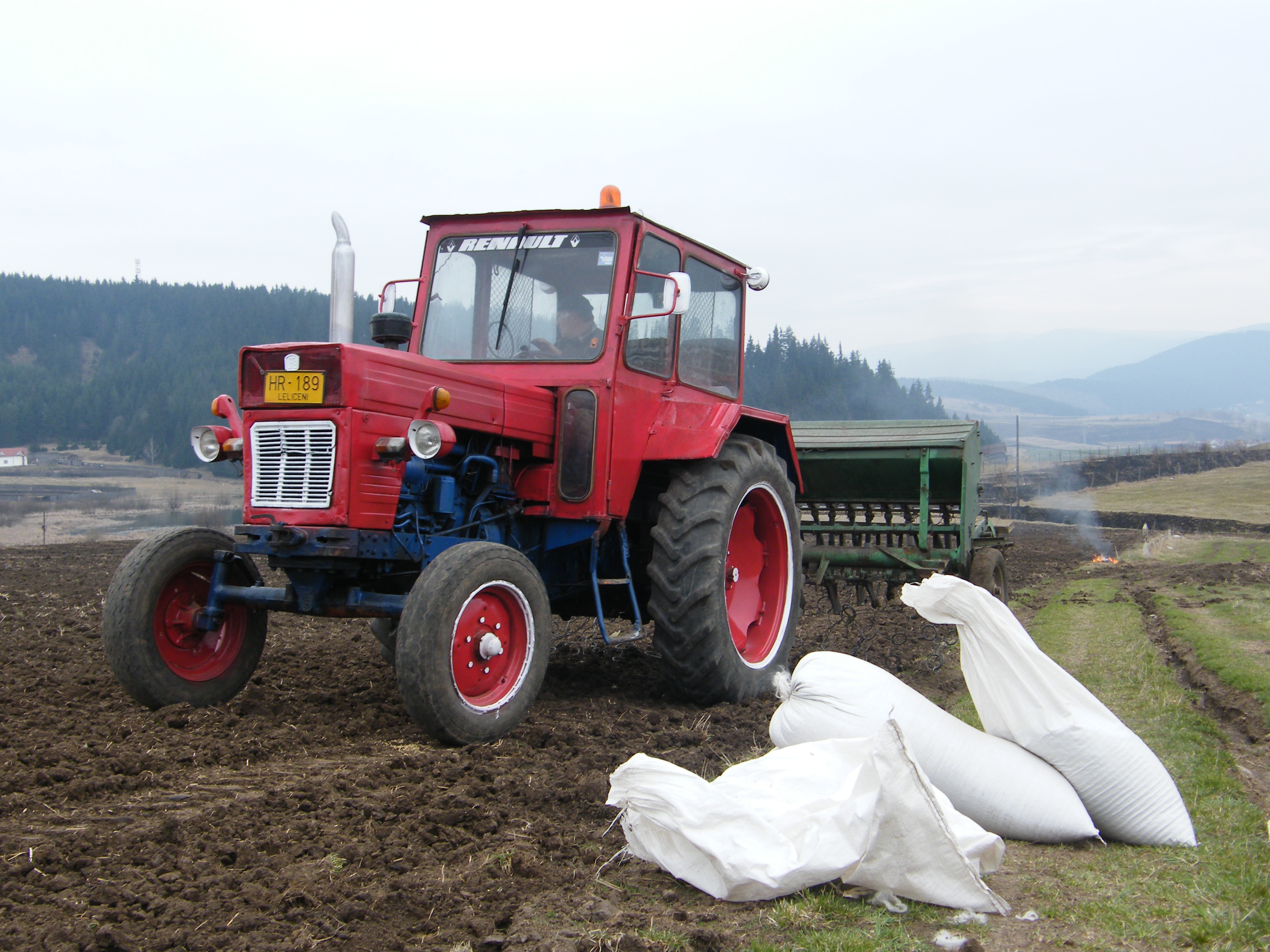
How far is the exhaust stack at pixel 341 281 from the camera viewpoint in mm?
4730

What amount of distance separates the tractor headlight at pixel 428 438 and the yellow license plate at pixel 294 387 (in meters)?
0.42

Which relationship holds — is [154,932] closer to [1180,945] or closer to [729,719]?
[1180,945]

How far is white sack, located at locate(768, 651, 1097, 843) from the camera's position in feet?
11.4

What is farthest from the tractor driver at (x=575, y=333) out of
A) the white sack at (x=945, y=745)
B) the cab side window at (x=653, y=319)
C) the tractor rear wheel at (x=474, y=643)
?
the white sack at (x=945, y=745)

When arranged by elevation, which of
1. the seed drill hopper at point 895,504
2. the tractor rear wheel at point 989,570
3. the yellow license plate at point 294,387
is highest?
the yellow license plate at point 294,387

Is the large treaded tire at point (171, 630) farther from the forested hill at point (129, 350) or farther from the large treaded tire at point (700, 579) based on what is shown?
the forested hill at point (129, 350)

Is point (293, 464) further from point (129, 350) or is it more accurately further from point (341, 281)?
point (129, 350)

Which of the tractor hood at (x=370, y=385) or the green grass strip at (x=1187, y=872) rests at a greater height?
the tractor hood at (x=370, y=385)

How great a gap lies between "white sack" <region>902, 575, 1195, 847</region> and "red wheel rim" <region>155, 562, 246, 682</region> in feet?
10.6

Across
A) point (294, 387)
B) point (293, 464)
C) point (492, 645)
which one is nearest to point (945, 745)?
point (492, 645)

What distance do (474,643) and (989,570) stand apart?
5795 mm

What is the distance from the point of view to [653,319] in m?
5.80

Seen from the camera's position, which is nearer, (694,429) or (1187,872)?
(1187,872)

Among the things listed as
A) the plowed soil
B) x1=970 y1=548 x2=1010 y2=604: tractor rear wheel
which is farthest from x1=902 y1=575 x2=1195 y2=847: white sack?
x1=970 y1=548 x2=1010 y2=604: tractor rear wheel
